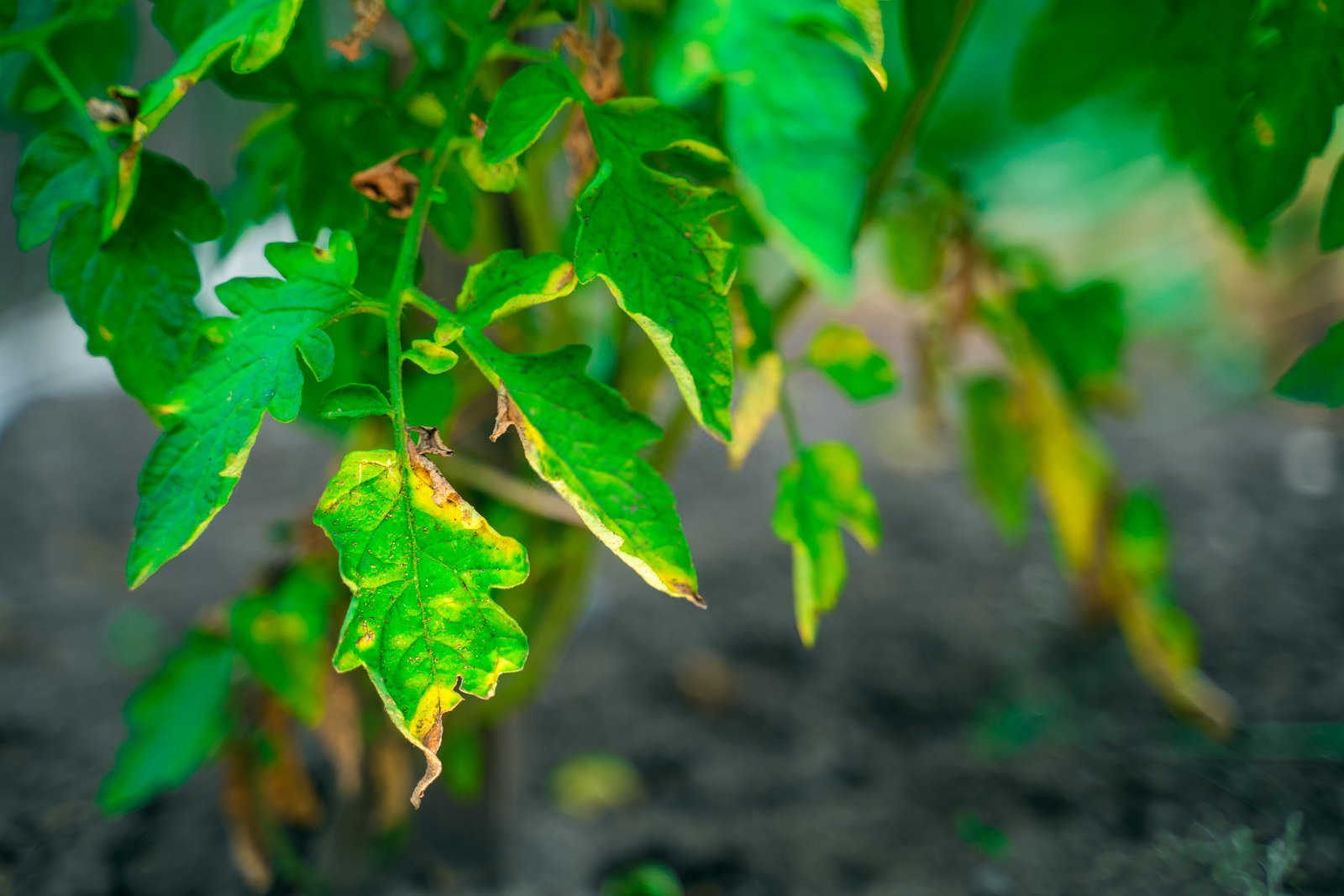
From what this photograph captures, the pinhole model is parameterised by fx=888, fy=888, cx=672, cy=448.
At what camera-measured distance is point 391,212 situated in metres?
0.51

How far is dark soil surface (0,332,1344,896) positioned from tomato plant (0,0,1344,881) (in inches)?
16.5

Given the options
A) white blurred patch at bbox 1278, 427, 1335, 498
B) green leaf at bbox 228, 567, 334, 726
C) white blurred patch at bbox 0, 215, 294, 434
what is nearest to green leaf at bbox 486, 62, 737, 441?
green leaf at bbox 228, 567, 334, 726

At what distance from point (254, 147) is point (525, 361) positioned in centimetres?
42

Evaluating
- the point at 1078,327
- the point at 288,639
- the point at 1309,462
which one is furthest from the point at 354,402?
the point at 1309,462

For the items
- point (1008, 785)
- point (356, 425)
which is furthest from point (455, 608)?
point (1008, 785)

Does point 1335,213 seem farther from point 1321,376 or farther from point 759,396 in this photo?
point 759,396

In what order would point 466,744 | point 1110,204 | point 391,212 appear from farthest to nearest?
point 1110,204, point 466,744, point 391,212

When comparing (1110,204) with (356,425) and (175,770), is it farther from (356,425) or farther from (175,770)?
(175,770)

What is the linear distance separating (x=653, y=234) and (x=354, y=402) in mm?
160

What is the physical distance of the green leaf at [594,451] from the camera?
405mm

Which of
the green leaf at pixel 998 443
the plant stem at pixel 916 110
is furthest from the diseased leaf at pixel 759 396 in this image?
the green leaf at pixel 998 443

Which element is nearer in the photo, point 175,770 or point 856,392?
point 856,392

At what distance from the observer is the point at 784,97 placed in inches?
13.4

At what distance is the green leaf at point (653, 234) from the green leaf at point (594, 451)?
5 cm
